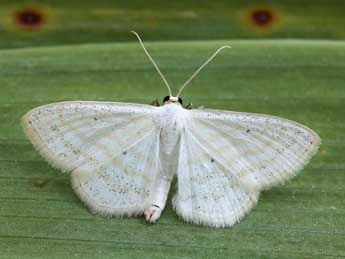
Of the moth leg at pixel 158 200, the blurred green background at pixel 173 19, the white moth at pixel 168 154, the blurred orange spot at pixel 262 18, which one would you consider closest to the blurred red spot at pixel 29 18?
the blurred green background at pixel 173 19

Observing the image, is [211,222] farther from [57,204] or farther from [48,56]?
[48,56]

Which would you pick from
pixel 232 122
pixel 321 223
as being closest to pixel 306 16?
pixel 232 122

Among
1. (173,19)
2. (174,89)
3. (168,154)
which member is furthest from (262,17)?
(168,154)

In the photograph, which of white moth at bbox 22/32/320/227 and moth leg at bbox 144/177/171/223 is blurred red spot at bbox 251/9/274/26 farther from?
moth leg at bbox 144/177/171/223

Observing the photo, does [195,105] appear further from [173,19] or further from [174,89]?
[173,19]

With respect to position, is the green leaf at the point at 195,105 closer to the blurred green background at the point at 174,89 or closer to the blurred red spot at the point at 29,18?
Result: the blurred green background at the point at 174,89

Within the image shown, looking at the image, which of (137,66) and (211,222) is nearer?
(211,222)
